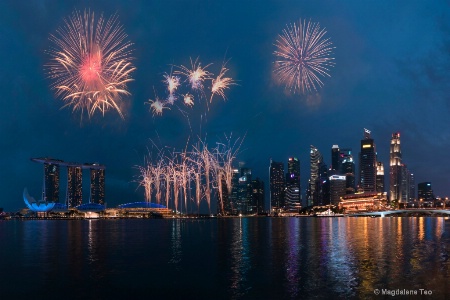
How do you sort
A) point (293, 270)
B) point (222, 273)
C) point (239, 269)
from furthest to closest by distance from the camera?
point (239, 269)
point (293, 270)
point (222, 273)

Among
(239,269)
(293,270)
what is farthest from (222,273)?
(293,270)

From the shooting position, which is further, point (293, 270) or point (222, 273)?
point (293, 270)

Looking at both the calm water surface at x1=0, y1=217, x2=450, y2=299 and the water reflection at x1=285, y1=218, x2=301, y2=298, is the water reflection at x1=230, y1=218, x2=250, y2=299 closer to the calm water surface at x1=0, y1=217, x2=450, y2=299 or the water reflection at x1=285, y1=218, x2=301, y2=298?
the calm water surface at x1=0, y1=217, x2=450, y2=299

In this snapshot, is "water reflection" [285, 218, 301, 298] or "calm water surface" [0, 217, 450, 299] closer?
"calm water surface" [0, 217, 450, 299]

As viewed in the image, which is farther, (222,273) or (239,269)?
(239,269)

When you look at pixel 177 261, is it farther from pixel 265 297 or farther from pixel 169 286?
pixel 265 297

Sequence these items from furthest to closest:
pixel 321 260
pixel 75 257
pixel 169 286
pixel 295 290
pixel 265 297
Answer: pixel 75 257 < pixel 321 260 < pixel 169 286 < pixel 295 290 < pixel 265 297

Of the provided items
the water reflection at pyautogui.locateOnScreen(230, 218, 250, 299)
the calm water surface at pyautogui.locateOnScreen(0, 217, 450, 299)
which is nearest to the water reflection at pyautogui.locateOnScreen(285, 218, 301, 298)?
the calm water surface at pyautogui.locateOnScreen(0, 217, 450, 299)

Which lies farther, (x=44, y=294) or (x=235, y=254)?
(x=235, y=254)

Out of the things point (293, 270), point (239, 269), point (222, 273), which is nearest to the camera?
point (222, 273)

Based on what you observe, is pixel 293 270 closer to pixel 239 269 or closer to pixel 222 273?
pixel 239 269

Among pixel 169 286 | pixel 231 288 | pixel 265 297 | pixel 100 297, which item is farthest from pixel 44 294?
pixel 265 297
